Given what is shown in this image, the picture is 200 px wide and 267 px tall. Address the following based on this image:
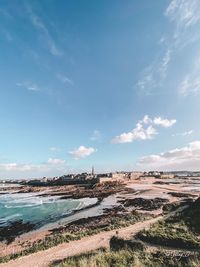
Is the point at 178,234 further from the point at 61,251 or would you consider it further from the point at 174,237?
the point at 61,251

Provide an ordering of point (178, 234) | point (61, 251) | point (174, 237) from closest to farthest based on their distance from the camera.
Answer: point (174, 237), point (178, 234), point (61, 251)

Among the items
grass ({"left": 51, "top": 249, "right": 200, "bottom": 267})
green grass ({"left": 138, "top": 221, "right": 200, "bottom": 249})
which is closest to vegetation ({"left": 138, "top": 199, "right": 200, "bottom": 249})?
green grass ({"left": 138, "top": 221, "right": 200, "bottom": 249})

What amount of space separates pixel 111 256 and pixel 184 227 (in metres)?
7.82

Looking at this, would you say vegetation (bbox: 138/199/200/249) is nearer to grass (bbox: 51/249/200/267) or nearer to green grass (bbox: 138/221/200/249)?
green grass (bbox: 138/221/200/249)

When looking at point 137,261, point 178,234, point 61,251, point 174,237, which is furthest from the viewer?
point 61,251

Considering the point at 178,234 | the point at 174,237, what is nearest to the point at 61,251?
the point at 174,237

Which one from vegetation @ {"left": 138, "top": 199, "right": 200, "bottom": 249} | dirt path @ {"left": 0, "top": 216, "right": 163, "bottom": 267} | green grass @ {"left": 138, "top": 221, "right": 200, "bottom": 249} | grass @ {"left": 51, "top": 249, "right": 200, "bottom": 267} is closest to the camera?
grass @ {"left": 51, "top": 249, "right": 200, "bottom": 267}

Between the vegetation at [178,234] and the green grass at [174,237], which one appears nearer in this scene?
the green grass at [174,237]

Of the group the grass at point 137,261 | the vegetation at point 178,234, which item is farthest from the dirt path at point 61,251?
the grass at point 137,261

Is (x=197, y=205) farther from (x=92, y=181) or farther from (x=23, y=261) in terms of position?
(x=92, y=181)

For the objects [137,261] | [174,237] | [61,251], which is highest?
[174,237]

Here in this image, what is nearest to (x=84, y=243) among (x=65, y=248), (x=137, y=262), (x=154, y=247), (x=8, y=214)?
(x=65, y=248)

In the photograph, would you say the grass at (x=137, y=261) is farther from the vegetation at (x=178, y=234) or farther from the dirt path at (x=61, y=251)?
the dirt path at (x=61, y=251)

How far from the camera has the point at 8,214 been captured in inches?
1805
